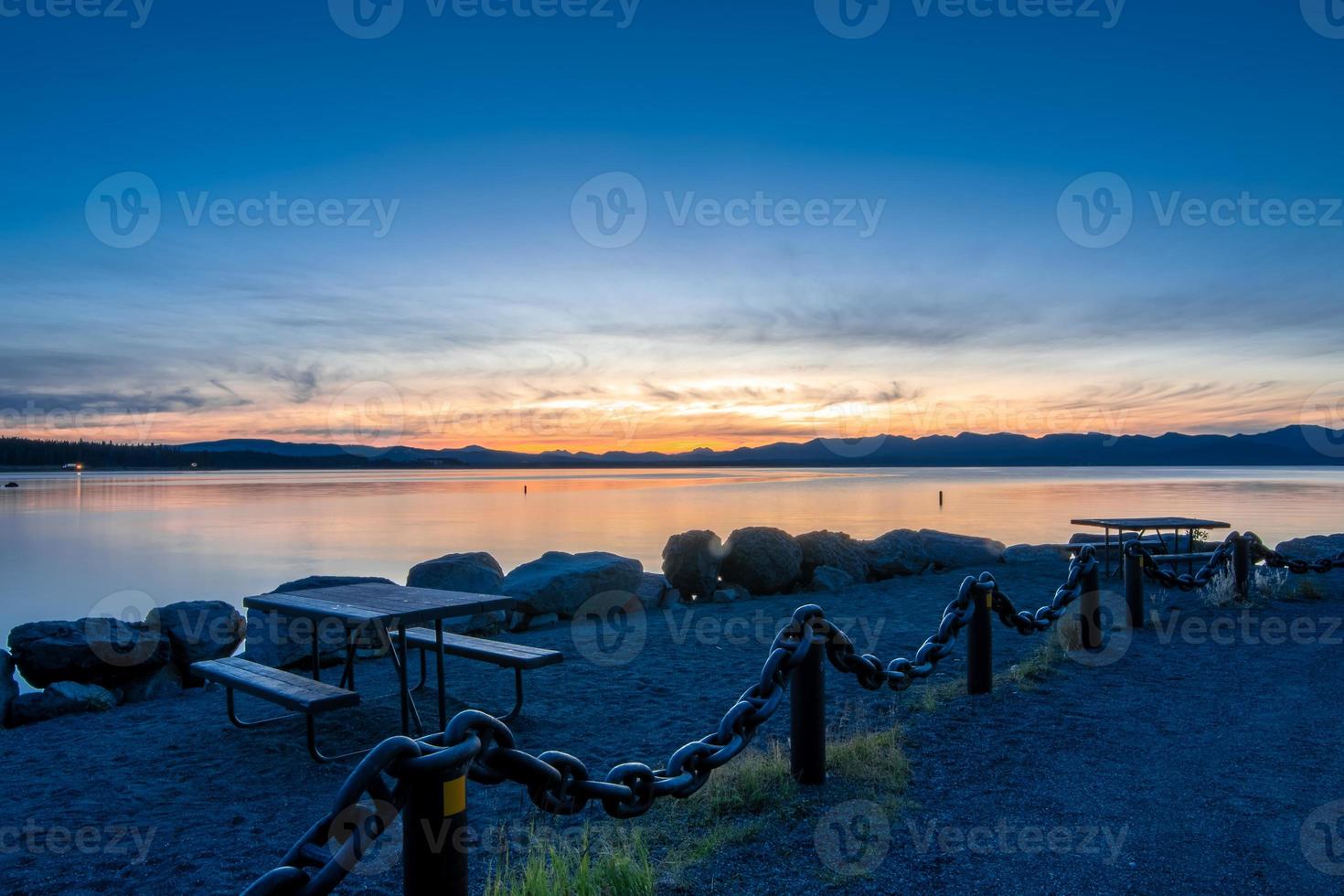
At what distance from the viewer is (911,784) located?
489cm

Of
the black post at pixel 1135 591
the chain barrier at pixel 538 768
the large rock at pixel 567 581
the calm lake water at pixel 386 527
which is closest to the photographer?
the chain barrier at pixel 538 768

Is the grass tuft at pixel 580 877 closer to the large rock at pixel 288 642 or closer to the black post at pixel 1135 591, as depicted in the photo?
the large rock at pixel 288 642

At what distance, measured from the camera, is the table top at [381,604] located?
5.80 m

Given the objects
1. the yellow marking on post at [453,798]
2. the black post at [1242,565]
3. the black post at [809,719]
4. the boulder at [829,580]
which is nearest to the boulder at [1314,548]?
the black post at [1242,565]

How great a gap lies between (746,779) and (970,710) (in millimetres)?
2363

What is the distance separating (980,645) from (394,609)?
444cm

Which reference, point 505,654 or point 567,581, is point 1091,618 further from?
point 567,581

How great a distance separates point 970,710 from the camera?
251 inches

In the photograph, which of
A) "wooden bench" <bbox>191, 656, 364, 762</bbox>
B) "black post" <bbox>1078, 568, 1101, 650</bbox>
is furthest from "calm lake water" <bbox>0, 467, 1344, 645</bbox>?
"black post" <bbox>1078, 568, 1101, 650</bbox>

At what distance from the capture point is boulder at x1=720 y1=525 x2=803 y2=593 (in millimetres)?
14211

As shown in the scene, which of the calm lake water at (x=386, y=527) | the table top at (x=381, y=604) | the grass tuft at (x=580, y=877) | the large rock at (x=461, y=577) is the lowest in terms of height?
the calm lake water at (x=386, y=527)

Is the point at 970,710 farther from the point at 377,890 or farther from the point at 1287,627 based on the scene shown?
the point at 1287,627

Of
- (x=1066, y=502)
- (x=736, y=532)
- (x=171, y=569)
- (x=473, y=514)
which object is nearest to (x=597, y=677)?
(x=736, y=532)

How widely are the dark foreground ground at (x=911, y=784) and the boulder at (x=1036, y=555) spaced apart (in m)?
7.24
